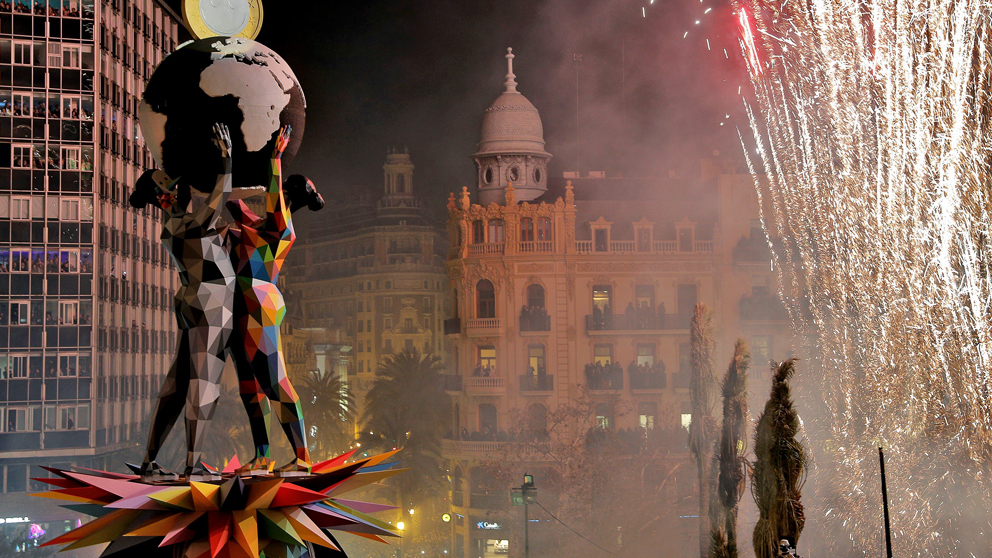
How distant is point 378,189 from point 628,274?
28.8 ft

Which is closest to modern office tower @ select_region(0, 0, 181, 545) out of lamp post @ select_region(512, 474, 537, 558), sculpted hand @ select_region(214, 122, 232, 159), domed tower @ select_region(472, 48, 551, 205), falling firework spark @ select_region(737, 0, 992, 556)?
domed tower @ select_region(472, 48, 551, 205)

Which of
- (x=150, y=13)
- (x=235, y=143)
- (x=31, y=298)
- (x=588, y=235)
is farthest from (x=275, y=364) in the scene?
(x=150, y=13)

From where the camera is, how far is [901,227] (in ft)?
54.7

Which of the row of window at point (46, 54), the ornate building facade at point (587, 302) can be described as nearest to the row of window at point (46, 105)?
the row of window at point (46, 54)

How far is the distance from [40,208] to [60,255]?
65.2 inches

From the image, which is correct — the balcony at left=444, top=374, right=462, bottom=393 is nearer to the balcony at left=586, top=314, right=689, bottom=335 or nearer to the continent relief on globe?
the balcony at left=586, top=314, right=689, bottom=335

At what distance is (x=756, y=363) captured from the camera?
28391 mm

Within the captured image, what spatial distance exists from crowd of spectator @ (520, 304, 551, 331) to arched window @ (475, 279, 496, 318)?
934 mm

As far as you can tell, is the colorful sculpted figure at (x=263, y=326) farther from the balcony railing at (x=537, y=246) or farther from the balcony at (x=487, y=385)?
the balcony railing at (x=537, y=246)

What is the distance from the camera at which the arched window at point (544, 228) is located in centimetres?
2961

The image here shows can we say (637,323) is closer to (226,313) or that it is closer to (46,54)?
(46,54)

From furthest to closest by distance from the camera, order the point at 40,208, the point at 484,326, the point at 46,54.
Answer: the point at 46,54
the point at 40,208
the point at 484,326

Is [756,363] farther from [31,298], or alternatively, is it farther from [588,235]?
[31,298]

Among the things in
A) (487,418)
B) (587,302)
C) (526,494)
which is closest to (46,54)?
(487,418)
